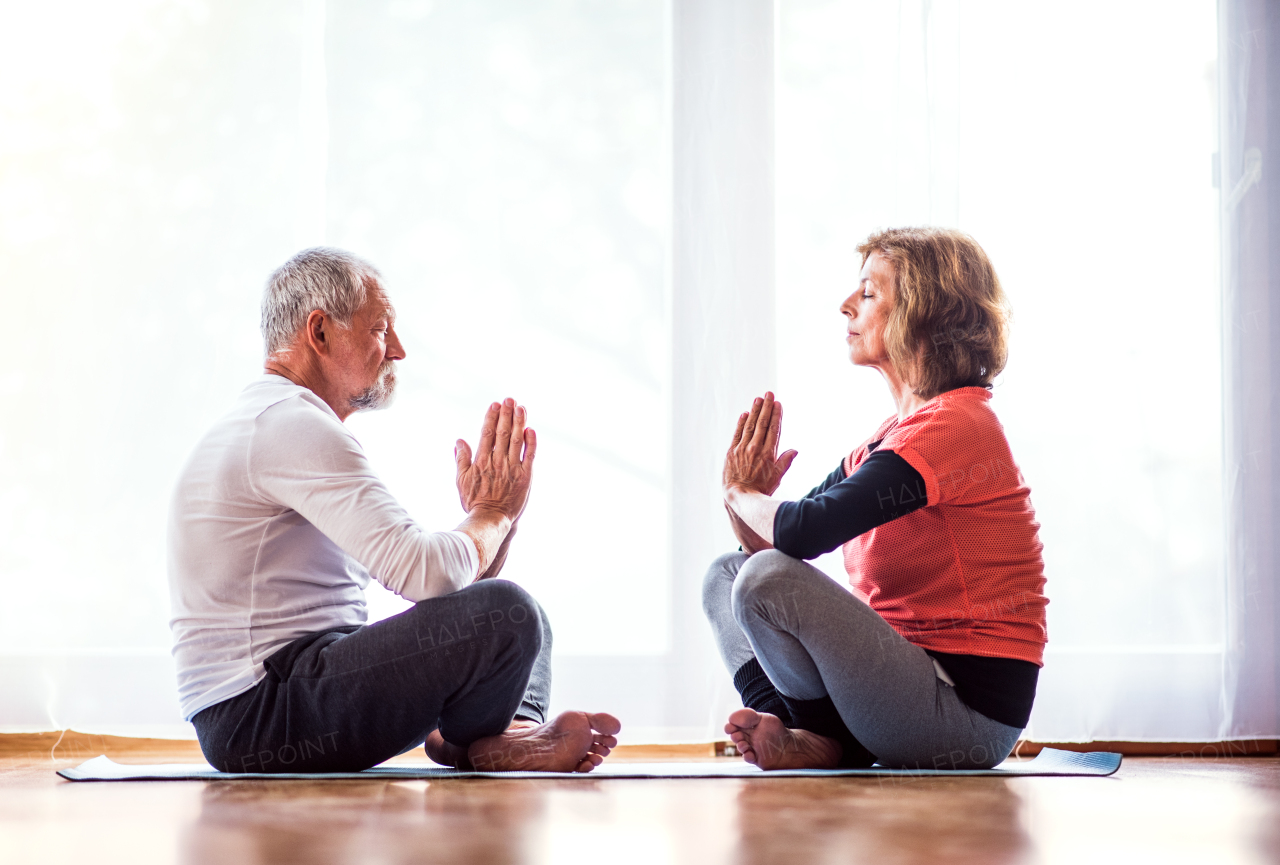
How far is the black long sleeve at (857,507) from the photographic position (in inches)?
53.4

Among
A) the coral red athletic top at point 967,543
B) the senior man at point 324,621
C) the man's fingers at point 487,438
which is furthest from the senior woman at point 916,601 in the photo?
the man's fingers at point 487,438

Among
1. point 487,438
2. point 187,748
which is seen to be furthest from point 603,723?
point 187,748

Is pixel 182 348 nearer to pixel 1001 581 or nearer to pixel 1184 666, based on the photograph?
pixel 1001 581

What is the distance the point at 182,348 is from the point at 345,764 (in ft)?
3.53

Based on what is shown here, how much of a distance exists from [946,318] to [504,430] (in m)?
0.70

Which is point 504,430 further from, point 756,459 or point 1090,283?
→ point 1090,283

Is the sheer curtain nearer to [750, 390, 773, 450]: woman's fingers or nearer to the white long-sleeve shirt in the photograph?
[750, 390, 773, 450]: woman's fingers

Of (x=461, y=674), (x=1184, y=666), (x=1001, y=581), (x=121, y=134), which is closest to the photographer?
(x=461, y=674)

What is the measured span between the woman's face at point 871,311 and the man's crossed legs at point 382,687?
0.70 m

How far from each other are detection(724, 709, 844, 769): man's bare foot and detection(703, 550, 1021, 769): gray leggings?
61 millimetres

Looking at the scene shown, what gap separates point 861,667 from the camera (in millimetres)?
1336

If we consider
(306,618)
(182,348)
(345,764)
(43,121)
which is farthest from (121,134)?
(345,764)

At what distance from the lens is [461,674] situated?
4.19 feet

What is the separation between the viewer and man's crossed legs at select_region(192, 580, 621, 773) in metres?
1.26
